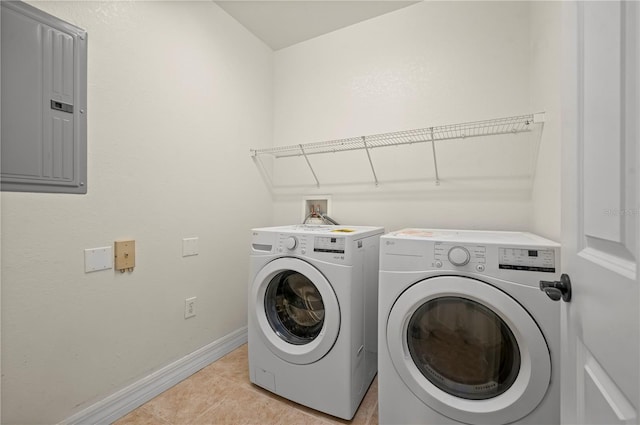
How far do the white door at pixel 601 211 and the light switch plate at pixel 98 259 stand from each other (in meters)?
1.72

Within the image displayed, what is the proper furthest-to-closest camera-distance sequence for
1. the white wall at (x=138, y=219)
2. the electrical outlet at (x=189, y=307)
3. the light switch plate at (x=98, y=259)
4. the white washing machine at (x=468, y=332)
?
the electrical outlet at (x=189, y=307) → the light switch plate at (x=98, y=259) → the white wall at (x=138, y=219) → the white washing machine at (x=468, y=332)

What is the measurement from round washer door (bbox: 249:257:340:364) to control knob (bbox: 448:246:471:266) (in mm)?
557

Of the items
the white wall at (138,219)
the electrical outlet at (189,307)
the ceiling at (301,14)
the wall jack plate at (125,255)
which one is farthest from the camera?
the ceiling at (301,14)

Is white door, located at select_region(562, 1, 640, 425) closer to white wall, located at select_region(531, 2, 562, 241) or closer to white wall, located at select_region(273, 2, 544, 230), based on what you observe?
white wall, located at select_region(531, 2, 562, 241)

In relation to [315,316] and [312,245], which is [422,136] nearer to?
[312,245]

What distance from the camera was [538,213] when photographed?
1.38 metres

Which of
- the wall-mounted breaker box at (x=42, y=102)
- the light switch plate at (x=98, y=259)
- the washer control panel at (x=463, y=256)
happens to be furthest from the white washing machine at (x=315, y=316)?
the wall-mounted breaker box at (x=42, y=102)

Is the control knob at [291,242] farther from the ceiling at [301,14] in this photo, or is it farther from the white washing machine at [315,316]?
the ceiling at [301,14]

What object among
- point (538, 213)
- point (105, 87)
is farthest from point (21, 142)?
point (538, 213)

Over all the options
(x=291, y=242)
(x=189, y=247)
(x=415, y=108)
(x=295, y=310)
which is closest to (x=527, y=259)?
(x=291, y=242)

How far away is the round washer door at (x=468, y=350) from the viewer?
3.09ft

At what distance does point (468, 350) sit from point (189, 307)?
1537mm

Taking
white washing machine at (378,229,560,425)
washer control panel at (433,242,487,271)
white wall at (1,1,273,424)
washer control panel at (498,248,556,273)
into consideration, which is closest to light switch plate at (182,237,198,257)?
white wall at (1,1,273,424)

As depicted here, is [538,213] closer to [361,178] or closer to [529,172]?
[529,172]
